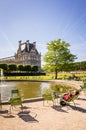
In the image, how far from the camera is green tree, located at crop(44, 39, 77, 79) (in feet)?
128

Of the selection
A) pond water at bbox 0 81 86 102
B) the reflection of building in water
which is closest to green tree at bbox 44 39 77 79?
pond water at bbox 0 81 86 102

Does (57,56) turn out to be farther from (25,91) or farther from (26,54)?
(26,54)

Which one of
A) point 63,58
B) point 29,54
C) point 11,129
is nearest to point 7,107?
point 11,129

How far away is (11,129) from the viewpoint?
6867mm

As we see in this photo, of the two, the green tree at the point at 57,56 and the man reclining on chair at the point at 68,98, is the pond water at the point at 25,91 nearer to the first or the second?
the man reclining on chair at the point at 68,98

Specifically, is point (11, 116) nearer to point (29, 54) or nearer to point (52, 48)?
point (52, 48)

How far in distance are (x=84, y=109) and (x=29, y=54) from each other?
92559 mm

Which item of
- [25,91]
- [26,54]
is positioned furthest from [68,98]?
[26,54]

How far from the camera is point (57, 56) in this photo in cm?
3944

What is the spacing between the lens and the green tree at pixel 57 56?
39062mm

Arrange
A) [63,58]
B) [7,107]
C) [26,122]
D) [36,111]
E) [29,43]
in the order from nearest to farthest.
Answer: [26,122]
[36,111]
[7,107]
[63,58]
[29,43]

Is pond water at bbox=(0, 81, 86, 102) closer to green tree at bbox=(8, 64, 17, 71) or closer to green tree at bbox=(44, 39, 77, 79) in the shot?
green tree at bbox=(44, 39, 77, 79)

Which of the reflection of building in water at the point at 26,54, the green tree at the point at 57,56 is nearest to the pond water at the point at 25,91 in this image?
the green tree at the point at 57,56

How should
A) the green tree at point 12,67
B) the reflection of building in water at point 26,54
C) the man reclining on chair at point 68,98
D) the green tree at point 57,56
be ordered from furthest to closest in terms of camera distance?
the reflection of building in water at point 26,54 < the green tree at point 12,67 < the green tree at point 57,56 < the man reclining on chair at point 68,98
